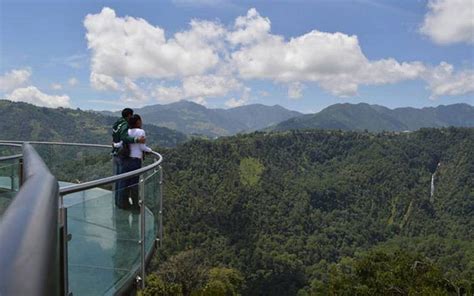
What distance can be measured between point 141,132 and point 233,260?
300 feet

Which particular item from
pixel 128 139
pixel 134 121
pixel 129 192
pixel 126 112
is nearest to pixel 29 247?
pixel 129 192

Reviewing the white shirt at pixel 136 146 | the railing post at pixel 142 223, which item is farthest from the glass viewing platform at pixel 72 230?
the white shirt at pixel 136 146

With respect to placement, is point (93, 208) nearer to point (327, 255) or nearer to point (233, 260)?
point (233, 260)

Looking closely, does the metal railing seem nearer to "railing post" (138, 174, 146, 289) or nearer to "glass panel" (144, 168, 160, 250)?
"railing post" (138, 174, 146, 289)

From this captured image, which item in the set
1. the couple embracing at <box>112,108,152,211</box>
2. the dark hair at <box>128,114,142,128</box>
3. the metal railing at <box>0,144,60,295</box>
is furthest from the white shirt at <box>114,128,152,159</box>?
the metal railing at <box>0,144,60,295</box>

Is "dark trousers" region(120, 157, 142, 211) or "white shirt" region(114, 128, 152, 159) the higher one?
"white shirt" region(114, 128, 152, 159)

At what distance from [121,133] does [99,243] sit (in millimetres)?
3559

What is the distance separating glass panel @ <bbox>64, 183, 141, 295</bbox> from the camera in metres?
2.82

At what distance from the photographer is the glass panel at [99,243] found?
282 cm

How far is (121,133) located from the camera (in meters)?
6.71

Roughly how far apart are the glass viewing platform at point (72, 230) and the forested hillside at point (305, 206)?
33.9 metres

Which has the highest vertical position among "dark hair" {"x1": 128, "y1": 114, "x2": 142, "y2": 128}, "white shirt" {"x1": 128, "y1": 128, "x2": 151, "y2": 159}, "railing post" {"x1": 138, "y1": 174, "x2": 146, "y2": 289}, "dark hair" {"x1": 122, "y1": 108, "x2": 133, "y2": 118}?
"dark hair" {"x1": 122, "y1": 108, "x2": 133, "y2": 118}

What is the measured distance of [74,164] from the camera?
885 cm

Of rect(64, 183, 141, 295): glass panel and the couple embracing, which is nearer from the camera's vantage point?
rect(64, 183, 141, 295): glass panel
